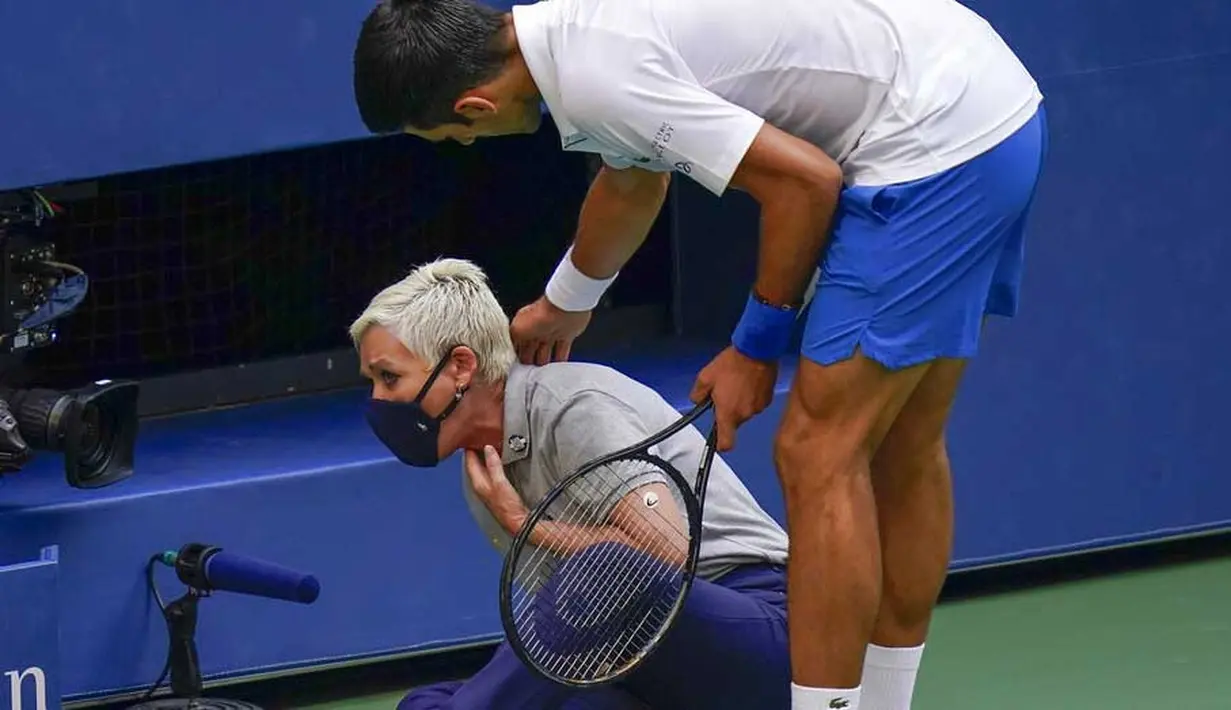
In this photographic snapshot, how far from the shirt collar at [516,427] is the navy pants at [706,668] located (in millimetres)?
271

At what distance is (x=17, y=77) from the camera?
4.10 meters

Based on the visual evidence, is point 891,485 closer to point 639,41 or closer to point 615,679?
point 615,679

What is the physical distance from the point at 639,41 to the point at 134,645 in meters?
1.80

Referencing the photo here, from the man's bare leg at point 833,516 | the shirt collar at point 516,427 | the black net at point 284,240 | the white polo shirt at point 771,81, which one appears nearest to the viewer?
the white polo shirt at point 771,81

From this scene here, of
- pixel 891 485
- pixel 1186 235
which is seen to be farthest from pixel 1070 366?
pixel 891 485

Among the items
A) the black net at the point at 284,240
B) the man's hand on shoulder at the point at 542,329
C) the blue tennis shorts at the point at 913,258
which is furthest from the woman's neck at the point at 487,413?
the black net at the point at 284,240

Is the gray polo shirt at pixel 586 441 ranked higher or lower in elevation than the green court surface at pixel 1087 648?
higher

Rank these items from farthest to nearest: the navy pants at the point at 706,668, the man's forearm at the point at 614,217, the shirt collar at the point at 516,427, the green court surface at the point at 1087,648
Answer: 1. the green court surface at the point at 1087,648
2. the man's forearm at the point at 614,217
3. the shirt collar at the point at 516,427
4. the navy pants at the point at 706,668

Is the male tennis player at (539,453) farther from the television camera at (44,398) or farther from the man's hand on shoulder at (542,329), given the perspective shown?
the television camera at (44,398)

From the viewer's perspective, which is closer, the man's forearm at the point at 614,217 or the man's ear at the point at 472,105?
the man's ear at the point at 472,105

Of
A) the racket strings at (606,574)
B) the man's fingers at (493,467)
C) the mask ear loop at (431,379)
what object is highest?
the mask ear loop at (431,379)

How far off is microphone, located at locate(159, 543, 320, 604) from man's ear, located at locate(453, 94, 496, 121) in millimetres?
1107

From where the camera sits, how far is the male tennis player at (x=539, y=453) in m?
3.33

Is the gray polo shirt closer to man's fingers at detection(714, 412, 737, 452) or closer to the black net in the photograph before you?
man's fingers at detection(714, 412, 737, 452)
